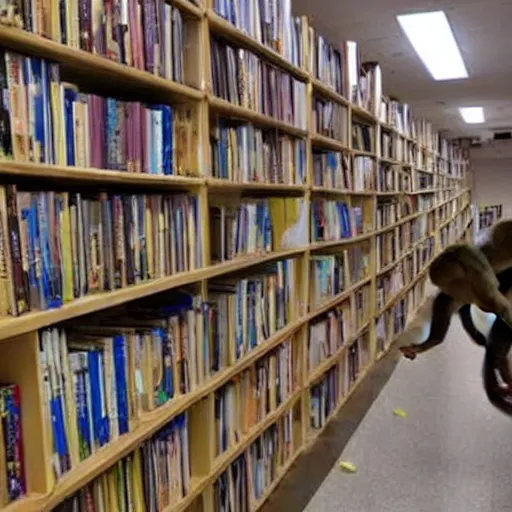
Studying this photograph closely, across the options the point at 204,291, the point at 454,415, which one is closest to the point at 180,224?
the point at 204,291

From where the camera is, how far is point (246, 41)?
2.21 metres

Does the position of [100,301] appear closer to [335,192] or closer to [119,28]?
[119,28]

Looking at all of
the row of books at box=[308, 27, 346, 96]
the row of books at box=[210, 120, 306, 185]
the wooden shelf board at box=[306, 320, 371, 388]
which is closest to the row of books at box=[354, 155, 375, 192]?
the row of books at box=[308, 27, 346, 96]

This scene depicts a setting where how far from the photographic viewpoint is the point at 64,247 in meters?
1.29

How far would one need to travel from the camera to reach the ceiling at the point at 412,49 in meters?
3.12

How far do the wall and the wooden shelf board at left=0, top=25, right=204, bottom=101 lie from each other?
10774 mm

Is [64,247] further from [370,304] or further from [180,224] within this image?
[370,304]

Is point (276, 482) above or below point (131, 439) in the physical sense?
below

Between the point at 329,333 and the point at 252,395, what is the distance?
3.52 ft

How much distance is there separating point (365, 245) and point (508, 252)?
275cm

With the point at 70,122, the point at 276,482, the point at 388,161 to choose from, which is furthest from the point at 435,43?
the point at 70,122

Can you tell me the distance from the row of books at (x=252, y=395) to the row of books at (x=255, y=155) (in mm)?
743

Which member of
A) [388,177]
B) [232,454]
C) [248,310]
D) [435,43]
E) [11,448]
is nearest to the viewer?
[11,448]

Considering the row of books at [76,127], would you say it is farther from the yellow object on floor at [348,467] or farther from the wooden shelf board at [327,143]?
the yellow object on floor at [348,467]
